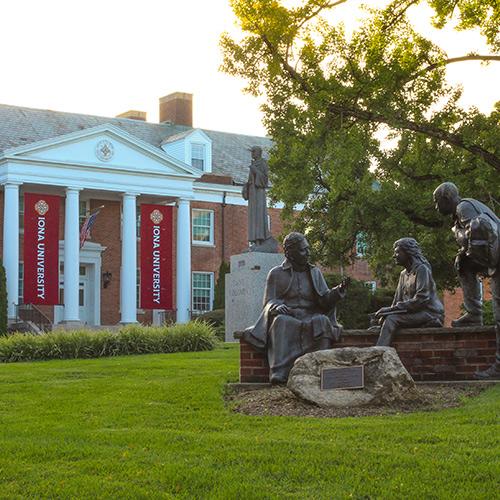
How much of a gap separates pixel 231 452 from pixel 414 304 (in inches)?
191

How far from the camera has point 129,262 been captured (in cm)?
4416

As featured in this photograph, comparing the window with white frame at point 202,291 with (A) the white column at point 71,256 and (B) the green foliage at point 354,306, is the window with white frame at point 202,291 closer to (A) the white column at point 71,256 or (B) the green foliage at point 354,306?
(A) the white column at point 71,256

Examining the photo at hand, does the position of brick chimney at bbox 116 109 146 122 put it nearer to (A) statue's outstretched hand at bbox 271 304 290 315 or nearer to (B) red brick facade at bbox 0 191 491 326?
(B) red brick facade at bbox 0 191 491 326

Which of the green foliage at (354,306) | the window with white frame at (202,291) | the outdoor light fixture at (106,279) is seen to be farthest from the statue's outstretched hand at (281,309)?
the window with white frame at (202,291)

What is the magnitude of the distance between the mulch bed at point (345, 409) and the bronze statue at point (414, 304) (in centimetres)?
88

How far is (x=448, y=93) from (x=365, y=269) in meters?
33.1

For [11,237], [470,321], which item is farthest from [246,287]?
[11,237]

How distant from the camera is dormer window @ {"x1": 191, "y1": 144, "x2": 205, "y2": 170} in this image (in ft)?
166

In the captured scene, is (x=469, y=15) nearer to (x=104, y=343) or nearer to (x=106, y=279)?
(x=104, y=343)

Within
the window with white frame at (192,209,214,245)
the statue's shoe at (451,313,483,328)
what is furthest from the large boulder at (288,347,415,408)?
the window with white frame at (192,209,214,245)

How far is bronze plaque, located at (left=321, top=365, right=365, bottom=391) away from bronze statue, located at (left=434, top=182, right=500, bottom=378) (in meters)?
1.88

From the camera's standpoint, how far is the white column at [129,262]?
43.6m

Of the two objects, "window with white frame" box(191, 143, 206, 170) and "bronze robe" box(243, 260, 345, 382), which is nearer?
"bronze robe" box(243, 260, 345, 382)

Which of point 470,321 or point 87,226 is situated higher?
point 87,226
